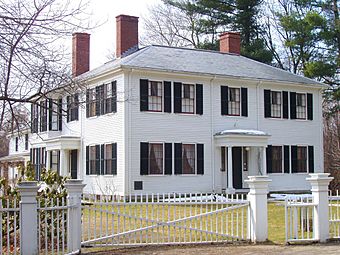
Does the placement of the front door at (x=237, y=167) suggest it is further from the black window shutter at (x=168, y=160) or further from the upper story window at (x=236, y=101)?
the black window shutter at (x=168, y=160)

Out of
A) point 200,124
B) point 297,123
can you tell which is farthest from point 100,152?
point 297,123

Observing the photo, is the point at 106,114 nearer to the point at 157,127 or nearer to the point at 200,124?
the point at 157,127

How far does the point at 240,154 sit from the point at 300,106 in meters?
4.69

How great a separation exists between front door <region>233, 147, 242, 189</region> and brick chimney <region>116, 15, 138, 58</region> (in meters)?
7.41

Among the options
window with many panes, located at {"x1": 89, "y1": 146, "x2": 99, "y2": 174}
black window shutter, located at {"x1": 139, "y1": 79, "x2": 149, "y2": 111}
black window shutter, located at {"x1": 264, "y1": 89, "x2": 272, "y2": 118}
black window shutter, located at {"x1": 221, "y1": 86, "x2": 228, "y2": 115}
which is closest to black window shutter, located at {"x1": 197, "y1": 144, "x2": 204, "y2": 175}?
black window shutter, located at {"x1": 221, "y1": 86, "x2": 228, "y2": 115}

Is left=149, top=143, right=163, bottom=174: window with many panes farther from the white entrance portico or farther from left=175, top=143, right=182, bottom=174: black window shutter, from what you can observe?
the white entrance portico

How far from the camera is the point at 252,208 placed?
11.7 m

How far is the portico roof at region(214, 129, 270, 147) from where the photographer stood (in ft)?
87.6

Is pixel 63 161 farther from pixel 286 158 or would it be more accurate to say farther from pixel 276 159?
pixel 286 158

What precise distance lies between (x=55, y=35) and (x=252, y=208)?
5.24 metres

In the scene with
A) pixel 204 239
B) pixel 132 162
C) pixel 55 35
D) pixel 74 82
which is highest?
pixel 55 35

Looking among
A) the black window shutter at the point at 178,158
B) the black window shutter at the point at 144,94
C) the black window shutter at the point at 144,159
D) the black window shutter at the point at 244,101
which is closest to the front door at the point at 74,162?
the black window shutter at the point at 144,159

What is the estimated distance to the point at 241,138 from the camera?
26.8 meters

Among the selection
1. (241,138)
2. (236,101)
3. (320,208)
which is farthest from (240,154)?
(320,208)
